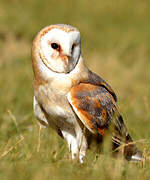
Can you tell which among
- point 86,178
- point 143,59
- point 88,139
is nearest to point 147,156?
point 88,139

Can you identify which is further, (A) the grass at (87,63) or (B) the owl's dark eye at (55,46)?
(B) the owl's dark eye at (55,46)

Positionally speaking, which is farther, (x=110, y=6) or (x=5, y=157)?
(x=110, y=6)

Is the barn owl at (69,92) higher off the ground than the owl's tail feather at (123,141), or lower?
higher

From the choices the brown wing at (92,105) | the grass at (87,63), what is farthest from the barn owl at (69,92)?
the grass at (87,63)

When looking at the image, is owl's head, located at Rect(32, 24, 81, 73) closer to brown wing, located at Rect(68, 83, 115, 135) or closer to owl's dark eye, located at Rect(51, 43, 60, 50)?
owl's dark eye, located at Rect(51, 43, 60, 50)

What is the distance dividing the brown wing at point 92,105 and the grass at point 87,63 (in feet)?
1.06

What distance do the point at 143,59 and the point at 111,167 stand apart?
9503mm

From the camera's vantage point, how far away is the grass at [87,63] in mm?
3740

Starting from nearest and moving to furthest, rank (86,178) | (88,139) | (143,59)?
(86,178), (88,139), (143,59)

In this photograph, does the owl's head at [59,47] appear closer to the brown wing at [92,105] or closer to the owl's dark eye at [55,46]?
the owl's dark eye at [55,46]

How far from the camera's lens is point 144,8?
15258 mm

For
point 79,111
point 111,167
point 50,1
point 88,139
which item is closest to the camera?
point 111,167

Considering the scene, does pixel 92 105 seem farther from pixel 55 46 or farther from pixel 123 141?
pixel 55 46

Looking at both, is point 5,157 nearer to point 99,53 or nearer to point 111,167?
point 111,167
